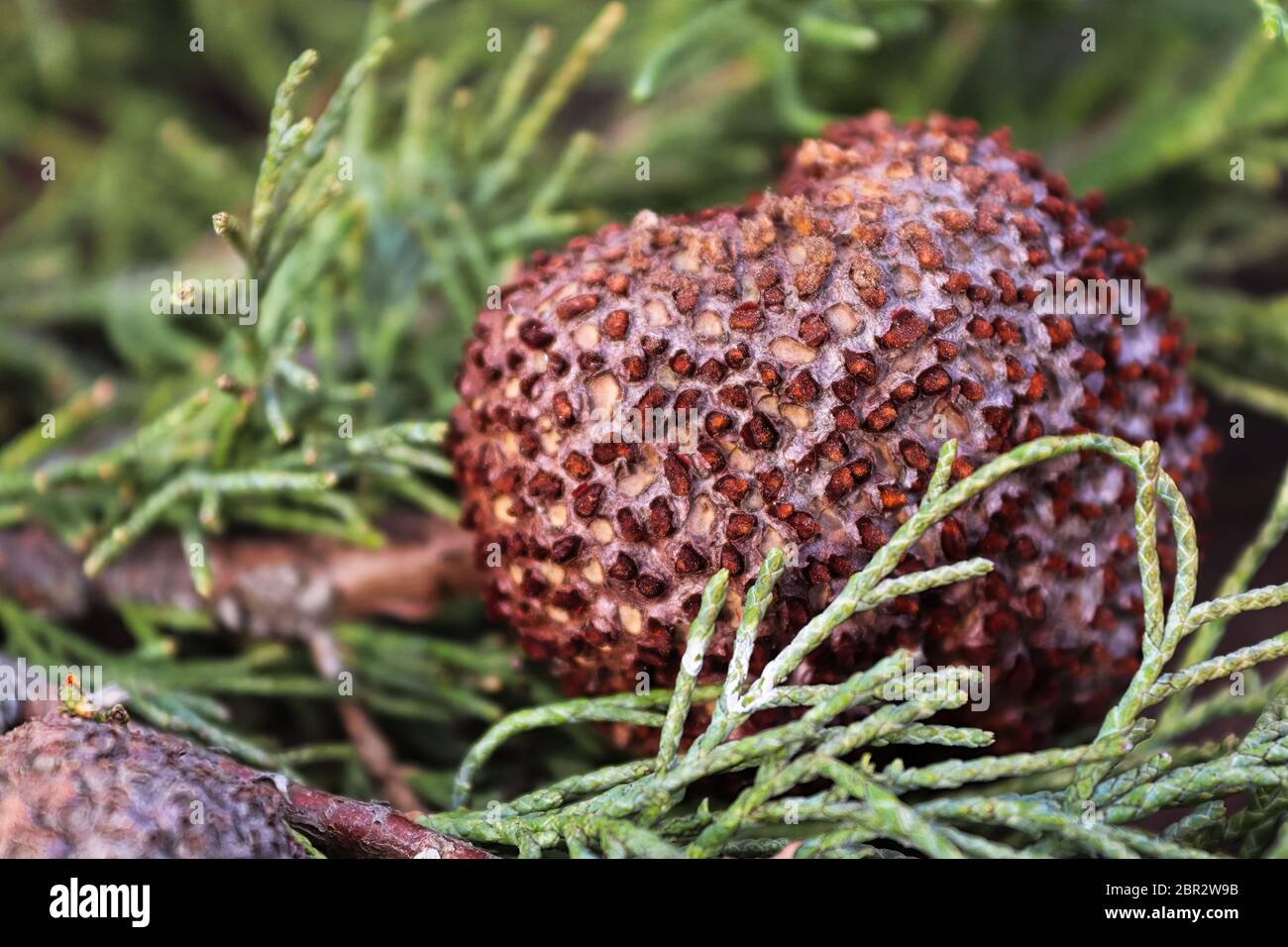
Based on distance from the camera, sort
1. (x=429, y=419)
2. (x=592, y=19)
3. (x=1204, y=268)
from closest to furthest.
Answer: (x=429, y=419) → (x=1204, y=268) → (x=592, y=19)

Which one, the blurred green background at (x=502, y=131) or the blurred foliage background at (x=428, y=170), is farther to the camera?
the blurred green background at (x=502, y=131)

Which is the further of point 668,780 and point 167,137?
point 167,137

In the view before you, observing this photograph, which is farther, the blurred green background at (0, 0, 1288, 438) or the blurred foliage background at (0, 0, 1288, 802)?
the blurred green background at (0, 0, 1288, 438)

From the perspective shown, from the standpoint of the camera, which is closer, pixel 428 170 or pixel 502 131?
pixel 428 170

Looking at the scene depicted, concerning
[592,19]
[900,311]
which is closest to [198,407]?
[900,311]

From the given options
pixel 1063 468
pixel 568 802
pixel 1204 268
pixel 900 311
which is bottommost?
pixel 568 802

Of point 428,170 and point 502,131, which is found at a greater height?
point 502,131
